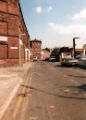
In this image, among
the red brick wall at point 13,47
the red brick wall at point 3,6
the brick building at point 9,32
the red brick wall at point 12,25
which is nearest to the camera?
the brick building at point 9,32

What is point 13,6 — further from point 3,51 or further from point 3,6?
point 3,51

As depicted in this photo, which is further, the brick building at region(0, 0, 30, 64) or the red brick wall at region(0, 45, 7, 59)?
the brick building at region(0, 0, 30, 64)

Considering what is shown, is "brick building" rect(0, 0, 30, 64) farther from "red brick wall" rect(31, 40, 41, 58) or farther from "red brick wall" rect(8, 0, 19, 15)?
"red brick wall" rect(31, 40, 41, 58)

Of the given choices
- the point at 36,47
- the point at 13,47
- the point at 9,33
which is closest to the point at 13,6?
the point at 9,33

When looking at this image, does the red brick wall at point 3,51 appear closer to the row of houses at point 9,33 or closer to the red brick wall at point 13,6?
the row of houses at point 9,33

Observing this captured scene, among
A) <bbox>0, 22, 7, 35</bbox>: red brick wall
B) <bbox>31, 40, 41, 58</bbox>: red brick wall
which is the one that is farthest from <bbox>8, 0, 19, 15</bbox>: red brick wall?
<bbox>31, 40, 41, 58</bbox>: red brick wall

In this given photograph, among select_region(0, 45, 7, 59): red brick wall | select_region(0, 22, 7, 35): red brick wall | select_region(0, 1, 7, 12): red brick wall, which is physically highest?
select_region(0, 1, 7, 12): red brick wall

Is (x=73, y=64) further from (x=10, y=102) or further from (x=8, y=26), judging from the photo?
(x=10, y=102)

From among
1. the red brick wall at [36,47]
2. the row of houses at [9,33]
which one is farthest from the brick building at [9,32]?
the red brick wall at [36,47]

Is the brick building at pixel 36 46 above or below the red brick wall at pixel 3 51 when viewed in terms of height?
above

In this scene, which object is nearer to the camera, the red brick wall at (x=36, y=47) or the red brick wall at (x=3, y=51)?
the red brick wall at (x=3, y=51)

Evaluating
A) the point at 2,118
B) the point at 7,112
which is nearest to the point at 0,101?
the point at 7,112

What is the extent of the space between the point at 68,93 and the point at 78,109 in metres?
3.54

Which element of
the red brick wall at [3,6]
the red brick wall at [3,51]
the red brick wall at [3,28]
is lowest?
the red brick wall at [3,51]
